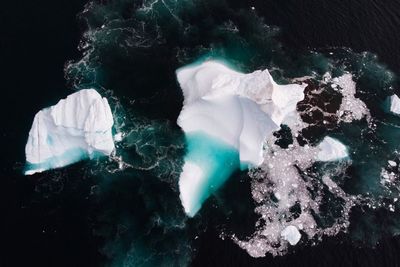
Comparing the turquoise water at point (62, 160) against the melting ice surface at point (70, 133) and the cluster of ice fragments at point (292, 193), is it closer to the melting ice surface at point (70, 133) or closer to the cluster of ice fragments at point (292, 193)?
the melting ice surface at point (70, 133)

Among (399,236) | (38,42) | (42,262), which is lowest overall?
(399,236)

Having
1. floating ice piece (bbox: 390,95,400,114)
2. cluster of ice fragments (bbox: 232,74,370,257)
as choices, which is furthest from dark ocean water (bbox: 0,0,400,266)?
floating ice piece (bbox: 390,95,400,114)

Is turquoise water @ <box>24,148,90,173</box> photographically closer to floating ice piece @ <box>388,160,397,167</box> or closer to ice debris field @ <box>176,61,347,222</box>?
ice debris field @ <box>176,61,347,222</box>

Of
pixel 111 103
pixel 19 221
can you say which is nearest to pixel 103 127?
pixel 111 103

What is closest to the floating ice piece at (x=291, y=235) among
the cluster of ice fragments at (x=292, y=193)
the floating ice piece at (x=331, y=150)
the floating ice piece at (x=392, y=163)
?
the cluster of ice fragments at (x=292, y=193)

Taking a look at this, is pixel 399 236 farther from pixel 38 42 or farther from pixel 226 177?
pixel 38 42

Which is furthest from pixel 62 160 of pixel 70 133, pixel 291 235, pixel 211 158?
pixel 291 235
